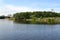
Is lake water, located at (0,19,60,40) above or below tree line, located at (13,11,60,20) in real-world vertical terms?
above

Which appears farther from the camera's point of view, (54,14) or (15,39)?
(54,14)

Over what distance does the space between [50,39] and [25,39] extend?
9.09 ft

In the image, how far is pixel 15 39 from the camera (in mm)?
17422

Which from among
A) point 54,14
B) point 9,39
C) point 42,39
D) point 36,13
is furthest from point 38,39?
point 36,13

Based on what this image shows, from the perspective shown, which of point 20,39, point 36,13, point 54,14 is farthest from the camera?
point 36,13

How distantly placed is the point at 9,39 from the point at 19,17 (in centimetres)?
7543

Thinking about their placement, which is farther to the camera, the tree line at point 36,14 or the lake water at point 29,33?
the tree line at point 36,14

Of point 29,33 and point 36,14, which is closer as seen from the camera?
point 29,33

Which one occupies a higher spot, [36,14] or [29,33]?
[29,33]

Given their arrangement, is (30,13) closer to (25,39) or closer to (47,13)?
(47,13)

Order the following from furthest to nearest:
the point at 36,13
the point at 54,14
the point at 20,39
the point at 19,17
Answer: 1. the point at 19,17
2. the point at 36,13
3. the point at 54,14
4. the point at 20,39

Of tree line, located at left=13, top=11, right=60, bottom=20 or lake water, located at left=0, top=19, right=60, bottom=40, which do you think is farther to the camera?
tree line, located at left=13, top=11, right=60, bottom=20

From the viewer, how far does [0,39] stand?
17.8 meters

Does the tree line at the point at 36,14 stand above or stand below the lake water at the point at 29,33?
below
